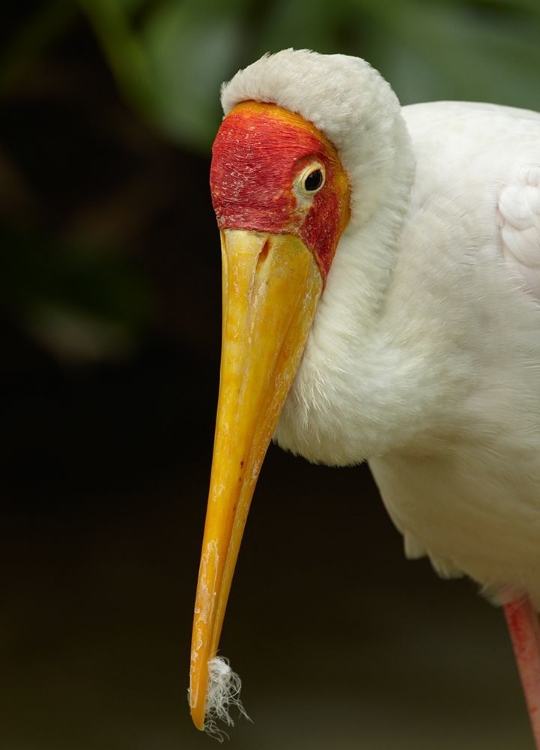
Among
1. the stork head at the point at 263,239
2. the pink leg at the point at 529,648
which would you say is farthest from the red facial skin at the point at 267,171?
the pink leg at the point at 529,648

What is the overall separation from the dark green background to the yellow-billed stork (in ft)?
2.16

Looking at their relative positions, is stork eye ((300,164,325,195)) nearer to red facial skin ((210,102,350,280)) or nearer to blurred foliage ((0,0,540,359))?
red facial skin ((210,102,350,280))

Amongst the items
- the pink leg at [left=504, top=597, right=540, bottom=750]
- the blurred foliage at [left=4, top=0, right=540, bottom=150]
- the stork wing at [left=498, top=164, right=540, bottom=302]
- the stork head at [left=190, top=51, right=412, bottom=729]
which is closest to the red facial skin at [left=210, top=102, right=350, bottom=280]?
the stork head at [left=190, top=51, right=412, bottom=729]

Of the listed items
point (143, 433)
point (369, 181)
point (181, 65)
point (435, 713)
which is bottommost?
point (435, 713)

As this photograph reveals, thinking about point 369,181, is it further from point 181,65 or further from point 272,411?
point 181,65

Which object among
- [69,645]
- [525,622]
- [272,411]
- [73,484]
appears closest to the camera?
[272,411]

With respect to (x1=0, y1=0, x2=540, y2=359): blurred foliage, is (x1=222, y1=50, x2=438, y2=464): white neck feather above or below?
below

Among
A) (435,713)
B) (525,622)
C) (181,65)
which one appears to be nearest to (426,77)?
(181,65)

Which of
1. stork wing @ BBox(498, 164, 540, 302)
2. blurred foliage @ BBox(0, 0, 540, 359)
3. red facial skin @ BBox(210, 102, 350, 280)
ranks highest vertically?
blurred foliage @ BBox(0, 0, 540, 359)

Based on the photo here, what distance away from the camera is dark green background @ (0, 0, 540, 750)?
2055mm

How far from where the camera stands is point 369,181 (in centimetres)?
129

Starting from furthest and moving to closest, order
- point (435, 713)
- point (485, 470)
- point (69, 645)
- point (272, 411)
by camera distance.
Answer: point (69, 645), point (435, 713), point (485, 470), point (272, 411)

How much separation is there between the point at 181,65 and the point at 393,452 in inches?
32.1

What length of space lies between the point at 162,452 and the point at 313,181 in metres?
2.36
